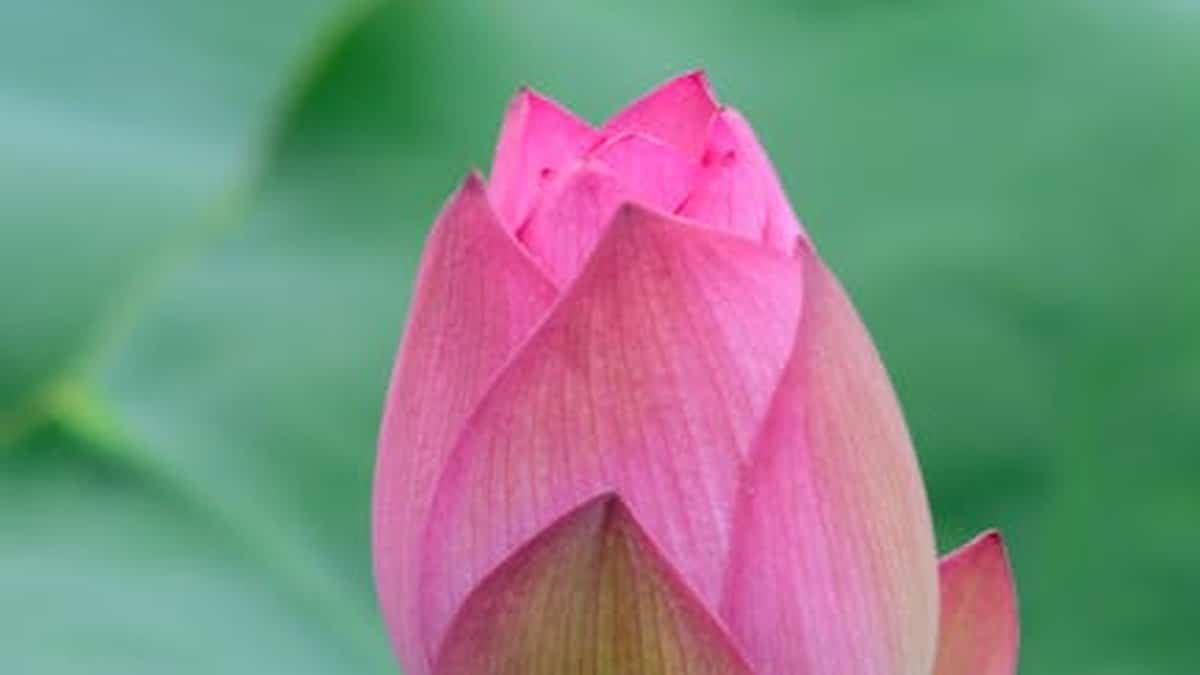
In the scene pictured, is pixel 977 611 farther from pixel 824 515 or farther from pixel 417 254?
pixel 417 254

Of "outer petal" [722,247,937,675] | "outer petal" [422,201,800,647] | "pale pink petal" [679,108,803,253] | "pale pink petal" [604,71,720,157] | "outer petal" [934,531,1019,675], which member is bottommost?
"outer petal" [934,531,1019,675]

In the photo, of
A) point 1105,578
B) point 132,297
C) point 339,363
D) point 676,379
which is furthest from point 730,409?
point 132,297

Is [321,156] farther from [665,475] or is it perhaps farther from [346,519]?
[665,475]

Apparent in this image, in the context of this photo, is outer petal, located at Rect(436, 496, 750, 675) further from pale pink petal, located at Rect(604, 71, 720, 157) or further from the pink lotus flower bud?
pale pink petal, located at Rect(604, 71, 720, 157)

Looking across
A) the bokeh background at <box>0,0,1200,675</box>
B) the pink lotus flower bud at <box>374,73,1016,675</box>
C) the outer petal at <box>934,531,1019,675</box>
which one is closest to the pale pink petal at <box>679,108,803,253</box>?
the pink lotus flower bud at <box>374,73,1016,675</box>

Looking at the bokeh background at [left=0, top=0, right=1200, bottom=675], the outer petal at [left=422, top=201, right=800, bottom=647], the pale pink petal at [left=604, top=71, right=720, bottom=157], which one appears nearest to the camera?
the outer petal at [left=422, top=201, right=800, bottom=647]

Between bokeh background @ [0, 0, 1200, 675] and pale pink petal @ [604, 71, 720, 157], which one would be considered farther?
bokeh background @ [0, 0, 1200, 675]

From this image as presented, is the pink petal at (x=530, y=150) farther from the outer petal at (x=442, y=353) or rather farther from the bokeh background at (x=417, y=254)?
the bokeh background at (x=417, y=254)
